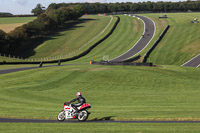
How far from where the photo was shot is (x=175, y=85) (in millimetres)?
50750

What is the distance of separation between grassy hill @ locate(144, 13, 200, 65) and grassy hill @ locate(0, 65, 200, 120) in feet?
82.1

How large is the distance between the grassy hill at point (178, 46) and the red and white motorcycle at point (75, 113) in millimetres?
69273

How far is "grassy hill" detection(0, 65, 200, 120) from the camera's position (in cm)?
2689

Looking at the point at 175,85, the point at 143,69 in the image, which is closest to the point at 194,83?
the point at 175,85

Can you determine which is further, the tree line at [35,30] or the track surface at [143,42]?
the tree line at [35,30]

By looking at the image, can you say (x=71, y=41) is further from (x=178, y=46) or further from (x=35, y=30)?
(x=178, y=46)

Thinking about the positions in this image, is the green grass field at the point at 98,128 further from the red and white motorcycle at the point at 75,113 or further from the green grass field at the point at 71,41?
the green grass field at the point at 71,41

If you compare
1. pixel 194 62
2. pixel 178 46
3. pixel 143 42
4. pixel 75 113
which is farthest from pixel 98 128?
pixel 143 42

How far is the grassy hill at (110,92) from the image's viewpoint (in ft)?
88.2

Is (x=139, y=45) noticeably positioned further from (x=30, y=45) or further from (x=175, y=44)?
(x=30, y=45)

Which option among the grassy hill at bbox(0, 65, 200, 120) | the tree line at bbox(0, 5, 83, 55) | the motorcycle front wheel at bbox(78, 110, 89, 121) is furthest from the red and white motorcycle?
the tree line at bbox(0, 5, 83, 55)

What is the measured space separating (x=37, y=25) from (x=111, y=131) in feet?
427

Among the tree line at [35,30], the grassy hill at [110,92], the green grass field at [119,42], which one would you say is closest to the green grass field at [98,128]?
the grassy hill at [110,92]

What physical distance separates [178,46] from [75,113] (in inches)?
3373
